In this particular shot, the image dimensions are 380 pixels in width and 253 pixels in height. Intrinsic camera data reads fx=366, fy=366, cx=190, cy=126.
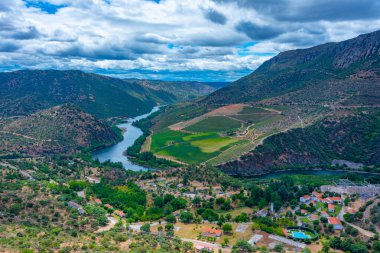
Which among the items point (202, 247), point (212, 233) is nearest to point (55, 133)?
point (212, 233)

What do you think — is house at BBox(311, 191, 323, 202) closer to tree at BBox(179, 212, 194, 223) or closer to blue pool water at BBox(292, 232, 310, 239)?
blue pool water at BBox(292, 232, 310, 239)

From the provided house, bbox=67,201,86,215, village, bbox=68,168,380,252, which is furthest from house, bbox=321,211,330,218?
house, bbox=67,201,86,215

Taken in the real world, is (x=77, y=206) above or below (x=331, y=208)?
below

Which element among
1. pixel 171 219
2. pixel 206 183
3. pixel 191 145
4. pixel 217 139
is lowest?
pixel 191 145

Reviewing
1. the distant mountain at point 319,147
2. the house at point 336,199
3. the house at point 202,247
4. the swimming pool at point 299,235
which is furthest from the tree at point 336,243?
the distant mountain at point 319,147

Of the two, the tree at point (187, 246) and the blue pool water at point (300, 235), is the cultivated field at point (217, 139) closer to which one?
the blue pool water at point (300, 235)

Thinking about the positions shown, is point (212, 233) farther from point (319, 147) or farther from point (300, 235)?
point (319, 147)

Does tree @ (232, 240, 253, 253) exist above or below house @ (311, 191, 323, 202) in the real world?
above
